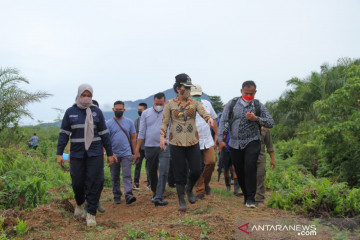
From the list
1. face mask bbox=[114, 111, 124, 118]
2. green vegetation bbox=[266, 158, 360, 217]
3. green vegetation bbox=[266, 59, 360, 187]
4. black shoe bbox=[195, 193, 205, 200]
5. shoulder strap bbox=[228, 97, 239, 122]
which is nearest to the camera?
green vegetation bbox=[266, 158, 360, 217]

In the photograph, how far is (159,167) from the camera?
6543 mm

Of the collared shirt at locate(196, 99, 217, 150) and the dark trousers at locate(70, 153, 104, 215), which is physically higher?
the collared shirt at locate(196, 99, 217, 150)

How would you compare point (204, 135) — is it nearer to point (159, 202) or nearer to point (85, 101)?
point (159, 202)

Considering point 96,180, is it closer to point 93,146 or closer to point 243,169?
point 93,146

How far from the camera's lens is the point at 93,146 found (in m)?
5.59

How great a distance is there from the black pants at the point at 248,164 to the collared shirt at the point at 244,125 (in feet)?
0.33

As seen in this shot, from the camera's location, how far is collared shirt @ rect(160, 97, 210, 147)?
581cm

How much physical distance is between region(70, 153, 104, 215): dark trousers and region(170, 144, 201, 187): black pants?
3.75 ft

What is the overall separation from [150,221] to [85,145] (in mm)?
1434

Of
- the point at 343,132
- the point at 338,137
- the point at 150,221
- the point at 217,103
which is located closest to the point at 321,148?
the point at 338,137

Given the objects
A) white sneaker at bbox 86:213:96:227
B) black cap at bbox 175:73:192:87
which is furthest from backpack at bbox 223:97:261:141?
white sneaker at bbox 86:213:96:227

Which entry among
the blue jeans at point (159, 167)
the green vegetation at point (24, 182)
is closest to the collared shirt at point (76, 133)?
the blue jeans at point (159, 167)

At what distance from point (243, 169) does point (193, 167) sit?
3.08 ft

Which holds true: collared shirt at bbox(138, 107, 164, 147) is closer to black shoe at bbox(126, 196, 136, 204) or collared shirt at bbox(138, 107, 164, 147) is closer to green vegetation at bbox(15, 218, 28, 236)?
black shoe at bbox(126, 196, 136, 204)
